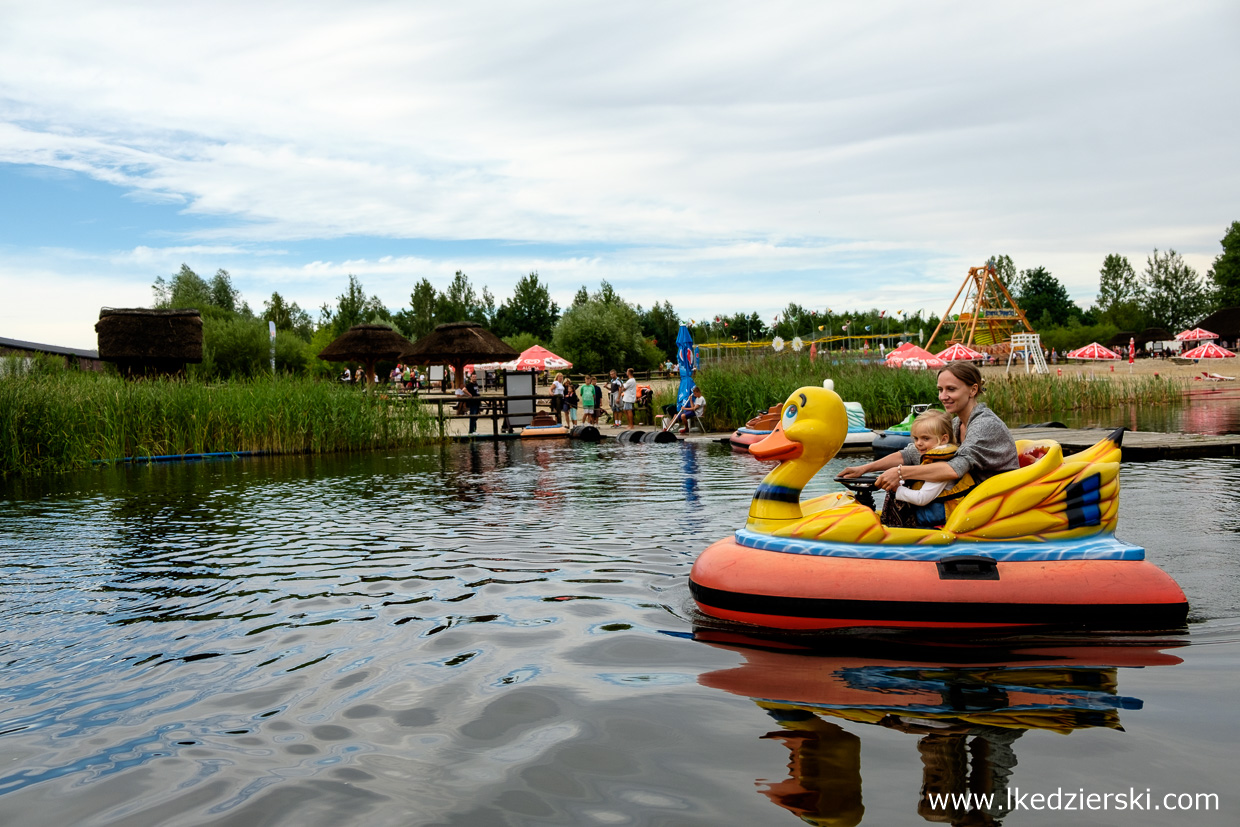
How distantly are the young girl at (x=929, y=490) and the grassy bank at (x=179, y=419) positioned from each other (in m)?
17.5

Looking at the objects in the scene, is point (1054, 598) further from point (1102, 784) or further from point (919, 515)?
point (1102, 784)

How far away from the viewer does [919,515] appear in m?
5.97

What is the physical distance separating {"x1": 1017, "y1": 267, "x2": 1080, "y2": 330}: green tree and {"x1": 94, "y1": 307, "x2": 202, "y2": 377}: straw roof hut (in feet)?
280

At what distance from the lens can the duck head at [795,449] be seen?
6.12 metres

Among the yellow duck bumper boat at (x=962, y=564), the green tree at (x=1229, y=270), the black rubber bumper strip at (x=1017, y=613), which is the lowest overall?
the black rubber bumper strip at (x=1017, y=613)

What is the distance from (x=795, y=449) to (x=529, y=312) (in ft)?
244

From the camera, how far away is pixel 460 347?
35.9 meters

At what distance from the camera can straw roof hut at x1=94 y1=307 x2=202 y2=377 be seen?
1201 inches

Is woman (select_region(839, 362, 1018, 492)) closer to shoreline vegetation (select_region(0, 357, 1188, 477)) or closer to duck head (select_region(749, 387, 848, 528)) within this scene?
duck head (select_region(749, 387, 848, 528))

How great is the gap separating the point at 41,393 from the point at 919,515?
1840 cm

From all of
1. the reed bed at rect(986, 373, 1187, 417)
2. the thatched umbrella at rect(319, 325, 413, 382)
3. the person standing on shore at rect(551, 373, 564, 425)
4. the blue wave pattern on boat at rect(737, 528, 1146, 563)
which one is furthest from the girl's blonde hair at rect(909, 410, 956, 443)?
the thatched umbrella at rect(319, 325, 413, 382)

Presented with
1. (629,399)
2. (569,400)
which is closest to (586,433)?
(569,400)

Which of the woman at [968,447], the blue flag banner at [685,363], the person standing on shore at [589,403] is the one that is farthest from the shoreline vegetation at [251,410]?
the woman at [968,447]

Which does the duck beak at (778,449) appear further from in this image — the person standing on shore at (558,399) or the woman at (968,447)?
the person standing on shore at (558,399)
